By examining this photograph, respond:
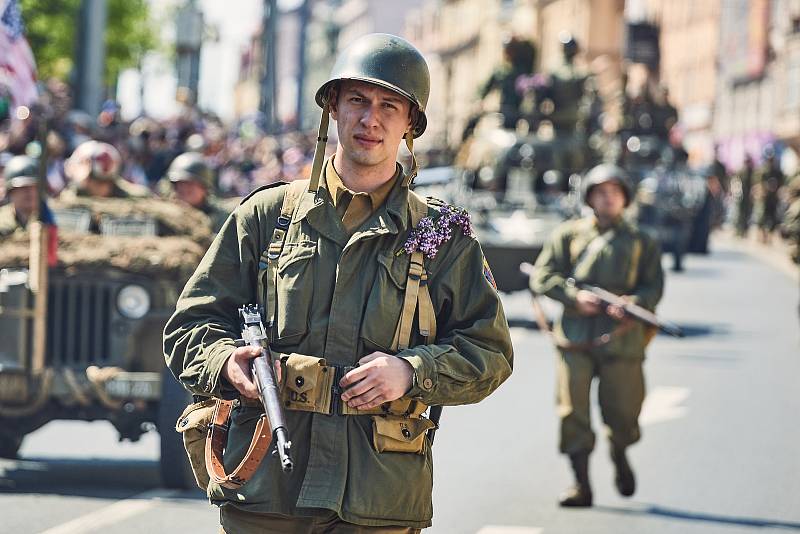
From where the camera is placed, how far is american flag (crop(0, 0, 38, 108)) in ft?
41.0

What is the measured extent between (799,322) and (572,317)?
12.4 m

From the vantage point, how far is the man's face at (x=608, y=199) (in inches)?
406

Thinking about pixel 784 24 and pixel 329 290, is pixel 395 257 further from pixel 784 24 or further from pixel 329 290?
pixel 784 24

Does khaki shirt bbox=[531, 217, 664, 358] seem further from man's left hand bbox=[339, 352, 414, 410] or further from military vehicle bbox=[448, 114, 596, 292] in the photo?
military vehicle bbox=[448, 114, 596, 292]

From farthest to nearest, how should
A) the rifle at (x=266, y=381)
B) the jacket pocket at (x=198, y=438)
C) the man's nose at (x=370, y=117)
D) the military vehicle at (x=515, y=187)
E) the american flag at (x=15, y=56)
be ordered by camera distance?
the military vehicle at (x=515, y=187), the american flag at (x=15, y=56), the jacket pocket at (x=198, y=438), the man's nose at (x=370, y=117), the rifle at (x=266, y=381)

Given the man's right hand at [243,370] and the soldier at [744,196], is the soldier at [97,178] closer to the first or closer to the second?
the man's right hand at [243,370]

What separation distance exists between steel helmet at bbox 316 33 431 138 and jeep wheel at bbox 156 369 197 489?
4.81 m

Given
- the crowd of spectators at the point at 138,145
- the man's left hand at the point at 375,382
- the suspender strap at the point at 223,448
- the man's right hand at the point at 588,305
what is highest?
the crowd of spectators at the point at 138,145

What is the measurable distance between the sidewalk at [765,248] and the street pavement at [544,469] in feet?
41.8

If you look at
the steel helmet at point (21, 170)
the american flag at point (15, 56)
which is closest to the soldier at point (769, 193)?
the american flag at point (15, 56)

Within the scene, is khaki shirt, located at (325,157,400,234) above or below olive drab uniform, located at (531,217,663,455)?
above

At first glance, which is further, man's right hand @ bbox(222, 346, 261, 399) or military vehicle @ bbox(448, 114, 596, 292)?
military vehicle @ bbox(448, 114, 596, 292)

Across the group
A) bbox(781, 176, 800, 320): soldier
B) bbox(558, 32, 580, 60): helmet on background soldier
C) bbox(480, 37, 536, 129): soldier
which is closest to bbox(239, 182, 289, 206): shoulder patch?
bbox(781, 176, 800, 320): soldier

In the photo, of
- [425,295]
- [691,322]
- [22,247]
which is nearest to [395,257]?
[425,295]
